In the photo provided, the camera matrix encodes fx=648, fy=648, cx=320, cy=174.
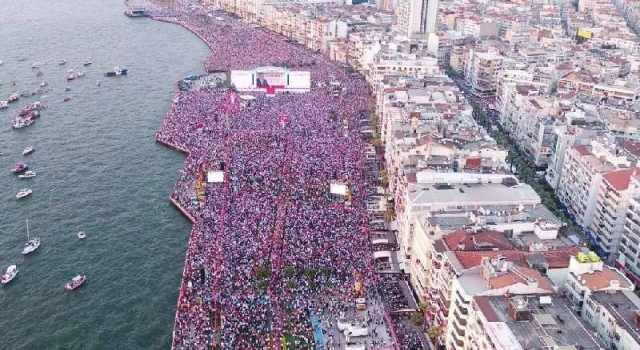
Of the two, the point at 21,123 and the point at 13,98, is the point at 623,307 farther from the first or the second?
the point at 13,98

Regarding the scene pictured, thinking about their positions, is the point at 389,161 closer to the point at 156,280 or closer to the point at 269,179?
the point at 269,179

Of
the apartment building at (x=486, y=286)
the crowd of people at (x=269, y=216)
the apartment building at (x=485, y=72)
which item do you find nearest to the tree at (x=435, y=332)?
the apartment building at (x=486, y=286)

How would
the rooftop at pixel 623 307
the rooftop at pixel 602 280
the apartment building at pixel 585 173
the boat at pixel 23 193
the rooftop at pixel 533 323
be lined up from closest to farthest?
the rooftop at pixel 533 323, the rooftop at pixel 623 307, the rooftop at pixel 602 280, the apartment building at pixel 585 173, the boat at pixel 23 193

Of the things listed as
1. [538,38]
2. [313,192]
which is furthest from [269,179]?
[538,38]

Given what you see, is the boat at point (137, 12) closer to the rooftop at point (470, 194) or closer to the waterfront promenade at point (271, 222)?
the waterfront promenade at point (271, 222)

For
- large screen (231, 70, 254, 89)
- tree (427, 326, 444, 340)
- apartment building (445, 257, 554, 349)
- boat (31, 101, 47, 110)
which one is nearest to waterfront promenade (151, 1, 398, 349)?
large screen (231, 70, 254, 89)

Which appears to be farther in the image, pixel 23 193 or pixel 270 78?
pixel 270 78

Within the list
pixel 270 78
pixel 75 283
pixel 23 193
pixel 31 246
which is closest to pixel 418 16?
pixel 270 78
